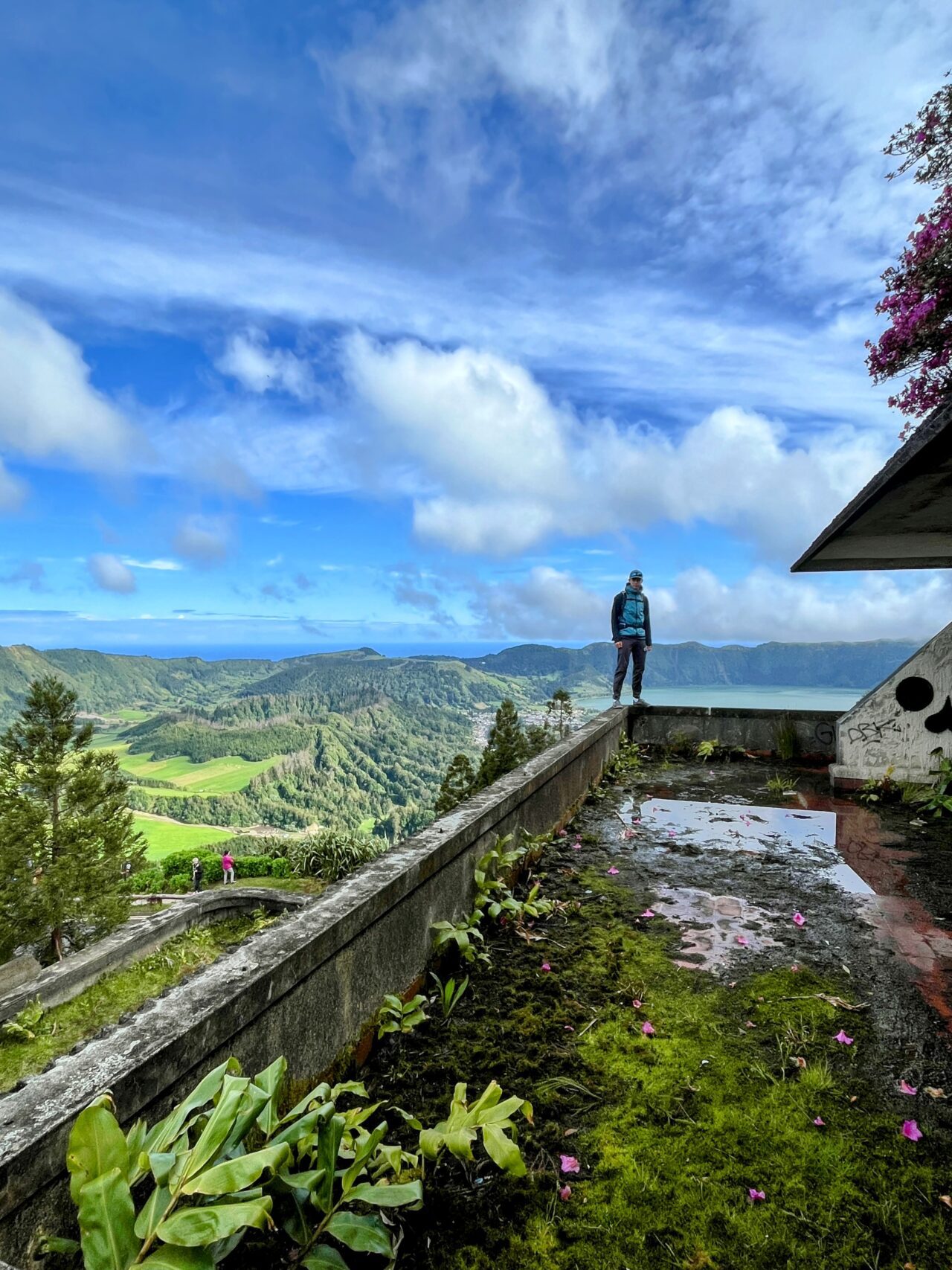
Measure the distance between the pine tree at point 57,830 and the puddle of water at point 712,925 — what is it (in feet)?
82.8

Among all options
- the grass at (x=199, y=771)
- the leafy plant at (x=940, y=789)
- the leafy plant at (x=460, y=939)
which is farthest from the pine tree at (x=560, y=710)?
the grass at (x=199, y=771)

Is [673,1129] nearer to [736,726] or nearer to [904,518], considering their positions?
[904,518]

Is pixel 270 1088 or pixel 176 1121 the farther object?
pixel 270 1088

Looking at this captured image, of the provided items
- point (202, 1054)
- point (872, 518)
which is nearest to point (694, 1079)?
point (202, 1054)

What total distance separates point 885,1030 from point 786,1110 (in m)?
0.69

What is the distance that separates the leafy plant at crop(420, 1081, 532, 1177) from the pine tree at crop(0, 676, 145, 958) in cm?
2624

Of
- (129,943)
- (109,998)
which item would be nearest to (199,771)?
(129,943)

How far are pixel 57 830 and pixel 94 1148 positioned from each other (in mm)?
28178

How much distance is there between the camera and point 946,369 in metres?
6.36

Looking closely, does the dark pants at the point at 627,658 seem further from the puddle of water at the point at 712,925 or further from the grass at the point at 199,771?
the grass at the point at 199,771

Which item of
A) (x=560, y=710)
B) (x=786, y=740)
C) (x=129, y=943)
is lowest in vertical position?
(x=129, y=943)

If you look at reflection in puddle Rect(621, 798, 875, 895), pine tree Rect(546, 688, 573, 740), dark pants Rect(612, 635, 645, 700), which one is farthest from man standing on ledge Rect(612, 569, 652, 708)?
pine tree Rect(546, 688, 573, 740)

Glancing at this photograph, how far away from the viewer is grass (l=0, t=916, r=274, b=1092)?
11523 millimetres

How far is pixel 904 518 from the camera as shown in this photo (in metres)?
5.29
